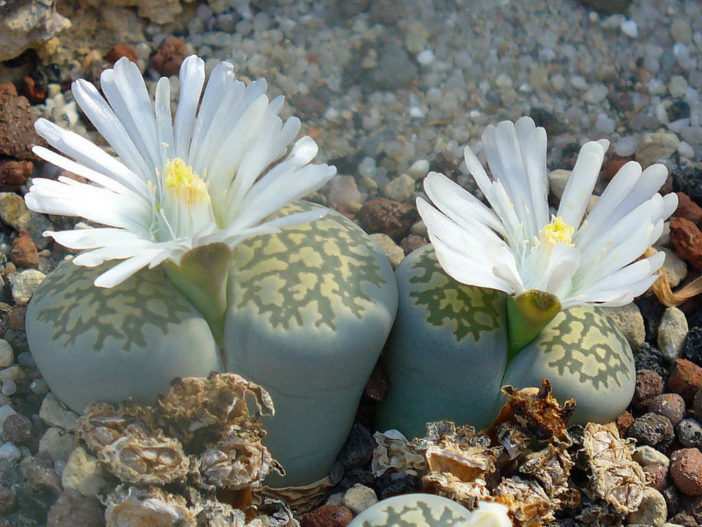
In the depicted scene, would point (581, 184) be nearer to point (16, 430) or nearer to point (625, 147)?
point (625, 147)

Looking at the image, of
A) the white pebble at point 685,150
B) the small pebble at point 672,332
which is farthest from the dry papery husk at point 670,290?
the white pebble at point 685,150

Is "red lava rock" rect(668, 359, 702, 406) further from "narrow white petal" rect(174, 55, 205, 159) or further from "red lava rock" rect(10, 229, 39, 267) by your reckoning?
"red lava rock" rect(10, 229, 39, 267)

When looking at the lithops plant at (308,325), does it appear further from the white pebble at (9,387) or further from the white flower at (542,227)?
the white pebble at (9,387)

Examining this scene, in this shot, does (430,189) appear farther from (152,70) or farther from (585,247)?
(152,70)

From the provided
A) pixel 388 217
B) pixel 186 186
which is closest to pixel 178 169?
pixel 186 186

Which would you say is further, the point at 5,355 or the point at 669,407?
the point at 669,407

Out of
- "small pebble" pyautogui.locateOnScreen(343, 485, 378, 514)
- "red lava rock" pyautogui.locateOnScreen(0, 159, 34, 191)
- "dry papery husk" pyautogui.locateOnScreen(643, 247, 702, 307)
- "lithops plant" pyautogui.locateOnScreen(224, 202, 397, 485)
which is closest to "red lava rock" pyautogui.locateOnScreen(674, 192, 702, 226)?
"dry papery husk" pyautogui.locateOnScreen(643, 247, 702, 307)

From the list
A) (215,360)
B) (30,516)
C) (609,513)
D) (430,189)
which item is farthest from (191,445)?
(609,513)

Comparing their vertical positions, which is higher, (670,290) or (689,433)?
(670,290)
